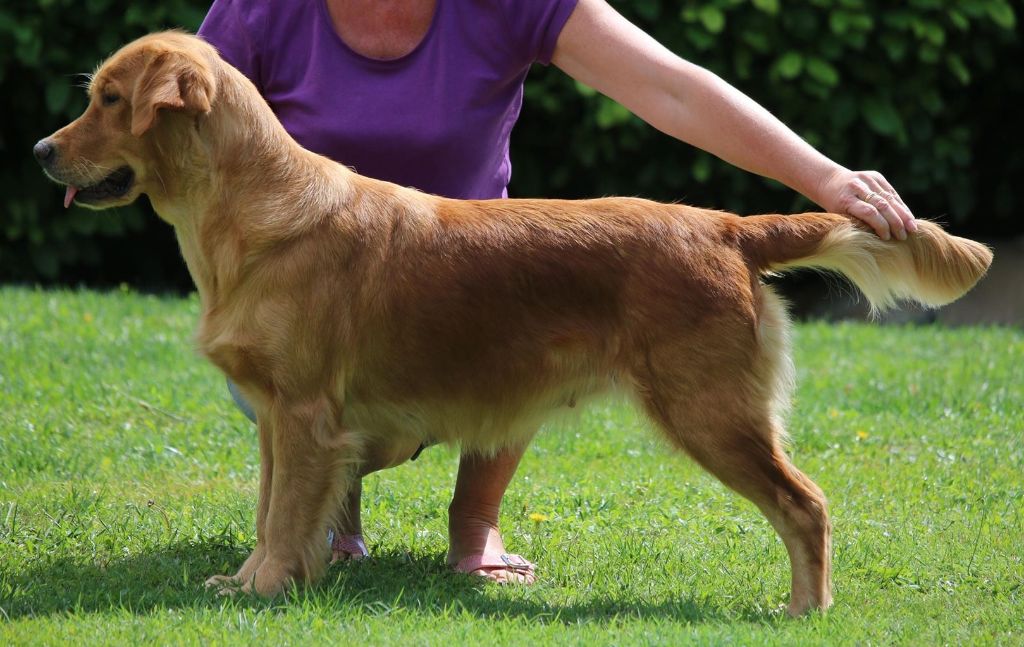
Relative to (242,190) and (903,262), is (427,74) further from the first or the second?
(903,262)

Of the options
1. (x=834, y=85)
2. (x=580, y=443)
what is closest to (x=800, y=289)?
(x=834, y=85)

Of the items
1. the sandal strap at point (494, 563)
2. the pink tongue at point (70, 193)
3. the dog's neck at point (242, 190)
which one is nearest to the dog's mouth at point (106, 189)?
the pink tongue at point (70, 193)

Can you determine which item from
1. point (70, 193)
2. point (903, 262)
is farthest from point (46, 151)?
point (903, 262)

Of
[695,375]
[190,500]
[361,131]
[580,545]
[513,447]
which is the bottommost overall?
[190,500]

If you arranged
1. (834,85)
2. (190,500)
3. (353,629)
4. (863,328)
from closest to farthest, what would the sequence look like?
(353,629), (190,500), (863,328), (834,85)

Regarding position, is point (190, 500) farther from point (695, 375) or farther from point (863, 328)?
point (863, 328)

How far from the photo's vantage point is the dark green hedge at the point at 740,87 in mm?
7895

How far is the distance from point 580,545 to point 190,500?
1.36 metres

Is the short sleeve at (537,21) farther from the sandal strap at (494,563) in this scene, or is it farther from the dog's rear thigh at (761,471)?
the sandal strap at (494,563)

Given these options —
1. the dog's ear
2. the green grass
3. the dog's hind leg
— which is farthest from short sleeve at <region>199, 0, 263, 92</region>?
the dog's hind leg

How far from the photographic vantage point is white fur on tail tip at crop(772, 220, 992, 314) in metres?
3.35

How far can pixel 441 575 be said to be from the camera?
374 centimetres

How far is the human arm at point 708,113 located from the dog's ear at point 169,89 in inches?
43.6

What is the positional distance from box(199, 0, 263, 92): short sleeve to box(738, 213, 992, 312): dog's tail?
1586 mm
